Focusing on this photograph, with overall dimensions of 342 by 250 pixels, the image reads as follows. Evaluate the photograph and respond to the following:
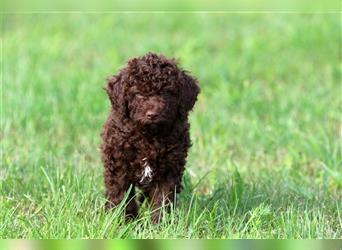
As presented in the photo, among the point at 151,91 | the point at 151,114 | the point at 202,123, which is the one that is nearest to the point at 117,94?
the point at 151,91

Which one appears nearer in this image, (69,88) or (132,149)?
(132,149)

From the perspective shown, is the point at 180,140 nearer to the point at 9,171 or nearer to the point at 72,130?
the point at 9,171

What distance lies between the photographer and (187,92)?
6.56m

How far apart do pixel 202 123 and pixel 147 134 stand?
3.31 m

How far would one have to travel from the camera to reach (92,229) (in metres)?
6.02

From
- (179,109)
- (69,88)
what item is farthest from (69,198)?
(69,88)

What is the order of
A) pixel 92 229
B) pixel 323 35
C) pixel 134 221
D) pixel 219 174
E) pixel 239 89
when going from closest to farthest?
pixel 92 229
pixel 134 221
pixel 219 174
pixel 239 89
pixel 323 35

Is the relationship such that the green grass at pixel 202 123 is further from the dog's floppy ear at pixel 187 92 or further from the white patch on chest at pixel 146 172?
the dog's floppy ear at pixel 187 92

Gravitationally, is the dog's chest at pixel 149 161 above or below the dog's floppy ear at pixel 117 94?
below

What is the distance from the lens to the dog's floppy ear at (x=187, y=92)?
651 centimetres

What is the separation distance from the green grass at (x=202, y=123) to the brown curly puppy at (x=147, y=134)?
0.19m

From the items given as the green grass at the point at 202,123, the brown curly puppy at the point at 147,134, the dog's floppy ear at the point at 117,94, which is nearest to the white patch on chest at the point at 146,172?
the brown curly puppy at the point at 147,134

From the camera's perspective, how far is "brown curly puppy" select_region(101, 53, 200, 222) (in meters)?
6.35

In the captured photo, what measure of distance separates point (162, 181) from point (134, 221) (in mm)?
354
